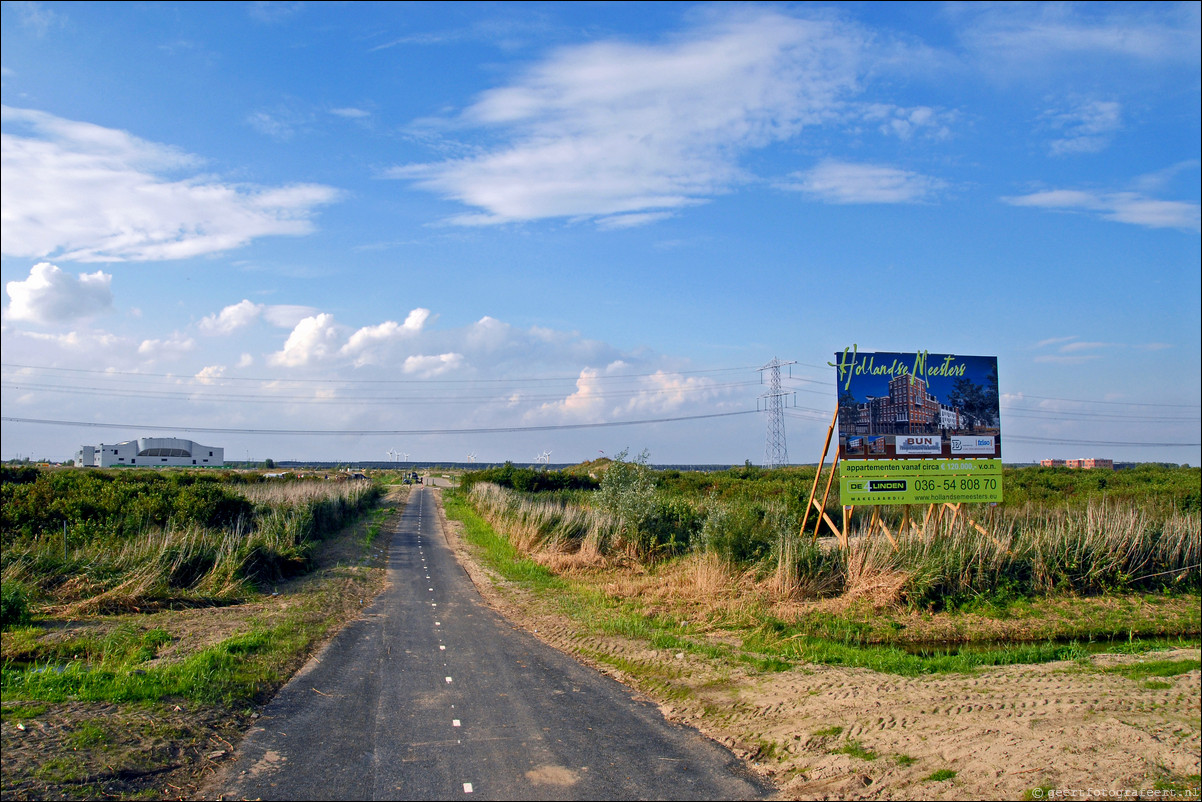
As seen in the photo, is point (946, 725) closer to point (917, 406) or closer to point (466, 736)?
point (466, 736)

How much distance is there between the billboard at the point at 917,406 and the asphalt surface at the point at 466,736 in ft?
30.0

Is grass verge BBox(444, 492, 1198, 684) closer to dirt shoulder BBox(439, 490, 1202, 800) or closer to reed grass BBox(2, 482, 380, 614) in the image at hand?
dirt shoulder BBox(439, 490, 1202, 800)

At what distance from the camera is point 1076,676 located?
8.73m

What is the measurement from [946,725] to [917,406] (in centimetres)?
1102

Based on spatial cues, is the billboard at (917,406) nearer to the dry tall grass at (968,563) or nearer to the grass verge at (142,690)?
the dry tall grass at (968,563)

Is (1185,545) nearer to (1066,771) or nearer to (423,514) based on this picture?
(1066,771)

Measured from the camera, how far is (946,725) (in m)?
6.61

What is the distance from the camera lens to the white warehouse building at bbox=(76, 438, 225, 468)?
82625mm

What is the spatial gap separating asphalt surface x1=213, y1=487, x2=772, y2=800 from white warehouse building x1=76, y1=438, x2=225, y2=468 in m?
86.9

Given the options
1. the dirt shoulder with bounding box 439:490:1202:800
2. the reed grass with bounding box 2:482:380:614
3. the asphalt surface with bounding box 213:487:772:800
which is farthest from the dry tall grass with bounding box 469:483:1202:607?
the reed grass with bounding box 2:482:380:614

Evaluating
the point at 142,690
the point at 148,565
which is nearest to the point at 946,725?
the point at 142,690

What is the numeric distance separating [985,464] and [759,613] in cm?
780

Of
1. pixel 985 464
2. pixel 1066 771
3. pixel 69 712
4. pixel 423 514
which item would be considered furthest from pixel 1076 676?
pixel 423 514

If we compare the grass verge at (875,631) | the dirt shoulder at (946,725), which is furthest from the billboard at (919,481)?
the dirt shoulder at (946,725)
